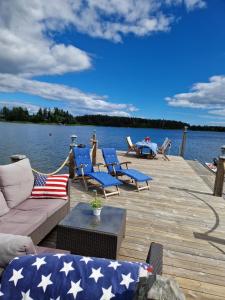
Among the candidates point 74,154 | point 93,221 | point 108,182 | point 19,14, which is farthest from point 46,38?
point 93,221

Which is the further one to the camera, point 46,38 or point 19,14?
point 46,38

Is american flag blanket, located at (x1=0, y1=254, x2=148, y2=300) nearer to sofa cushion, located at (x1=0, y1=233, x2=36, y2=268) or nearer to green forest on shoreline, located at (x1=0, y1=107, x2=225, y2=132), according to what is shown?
sofa cushion, located at (x1=0, y1=233, x2=36, y2=268)

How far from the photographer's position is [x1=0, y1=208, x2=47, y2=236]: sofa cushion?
255cm

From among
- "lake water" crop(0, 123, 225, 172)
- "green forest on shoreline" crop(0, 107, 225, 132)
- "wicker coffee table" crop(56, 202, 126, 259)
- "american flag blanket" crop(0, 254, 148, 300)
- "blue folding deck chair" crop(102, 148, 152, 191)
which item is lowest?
"lake water" crop(0, 123, 225, 172)

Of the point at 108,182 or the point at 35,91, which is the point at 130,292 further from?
the point at 35,91

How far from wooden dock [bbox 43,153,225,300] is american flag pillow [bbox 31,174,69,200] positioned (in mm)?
643

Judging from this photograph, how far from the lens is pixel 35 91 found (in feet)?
143

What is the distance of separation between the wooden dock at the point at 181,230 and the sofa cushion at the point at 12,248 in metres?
1.70

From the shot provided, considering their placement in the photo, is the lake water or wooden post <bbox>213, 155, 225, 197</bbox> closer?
wooden post <bbox>213, 155, 225, 197</bbox>

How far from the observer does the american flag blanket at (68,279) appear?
1154mm

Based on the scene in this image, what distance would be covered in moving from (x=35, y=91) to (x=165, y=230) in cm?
4475

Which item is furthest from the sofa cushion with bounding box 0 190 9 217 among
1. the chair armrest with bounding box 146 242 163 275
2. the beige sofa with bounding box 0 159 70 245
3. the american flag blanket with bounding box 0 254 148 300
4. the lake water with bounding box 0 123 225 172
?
the lake water with bounding box 0 123 225 172

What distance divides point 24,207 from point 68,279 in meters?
2.29

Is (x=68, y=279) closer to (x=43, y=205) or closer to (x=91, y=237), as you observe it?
(x=91, y=237)
